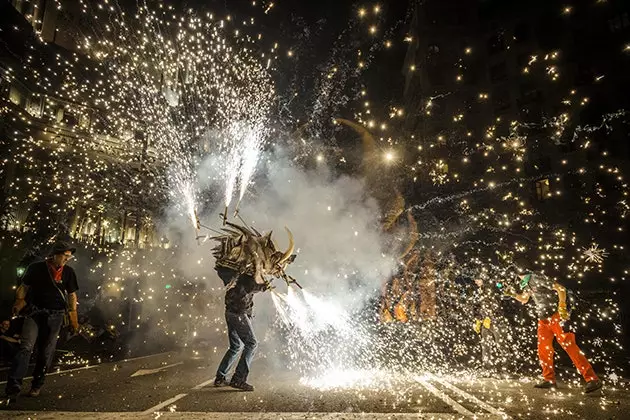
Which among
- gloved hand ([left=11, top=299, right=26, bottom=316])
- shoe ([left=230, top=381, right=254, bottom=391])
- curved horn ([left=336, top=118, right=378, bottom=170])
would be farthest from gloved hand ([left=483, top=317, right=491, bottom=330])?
curved horn ([left=336, top=118, right=378, bottom=170])

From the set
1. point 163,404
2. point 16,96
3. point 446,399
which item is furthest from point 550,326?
point 16,96

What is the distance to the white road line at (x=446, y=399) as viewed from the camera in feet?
12.7

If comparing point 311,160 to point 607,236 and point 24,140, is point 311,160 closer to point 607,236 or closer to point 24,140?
point 24,140

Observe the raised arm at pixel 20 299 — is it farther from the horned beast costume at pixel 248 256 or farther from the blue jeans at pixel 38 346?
the horned beast costume at pixel 248 256

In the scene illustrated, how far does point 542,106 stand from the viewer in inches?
1101

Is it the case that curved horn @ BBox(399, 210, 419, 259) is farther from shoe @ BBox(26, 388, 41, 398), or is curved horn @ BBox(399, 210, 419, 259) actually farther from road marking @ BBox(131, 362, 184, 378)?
shoe @ BBox(26, 388, 41, 398)

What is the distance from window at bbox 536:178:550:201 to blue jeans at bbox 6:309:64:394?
29420mm

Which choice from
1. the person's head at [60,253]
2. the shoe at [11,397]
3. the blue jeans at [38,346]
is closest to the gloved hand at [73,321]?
the blue jeans at [38,346]

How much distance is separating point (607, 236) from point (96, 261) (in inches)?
1204

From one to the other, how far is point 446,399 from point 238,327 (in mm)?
3087

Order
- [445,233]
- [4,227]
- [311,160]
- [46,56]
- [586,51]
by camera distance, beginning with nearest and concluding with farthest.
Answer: [311,160], [4,227], [46,56], [445,233], [586,51]

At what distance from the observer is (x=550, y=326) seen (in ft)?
19.4

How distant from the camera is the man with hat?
4688mm

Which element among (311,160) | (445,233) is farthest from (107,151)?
(445,233)
